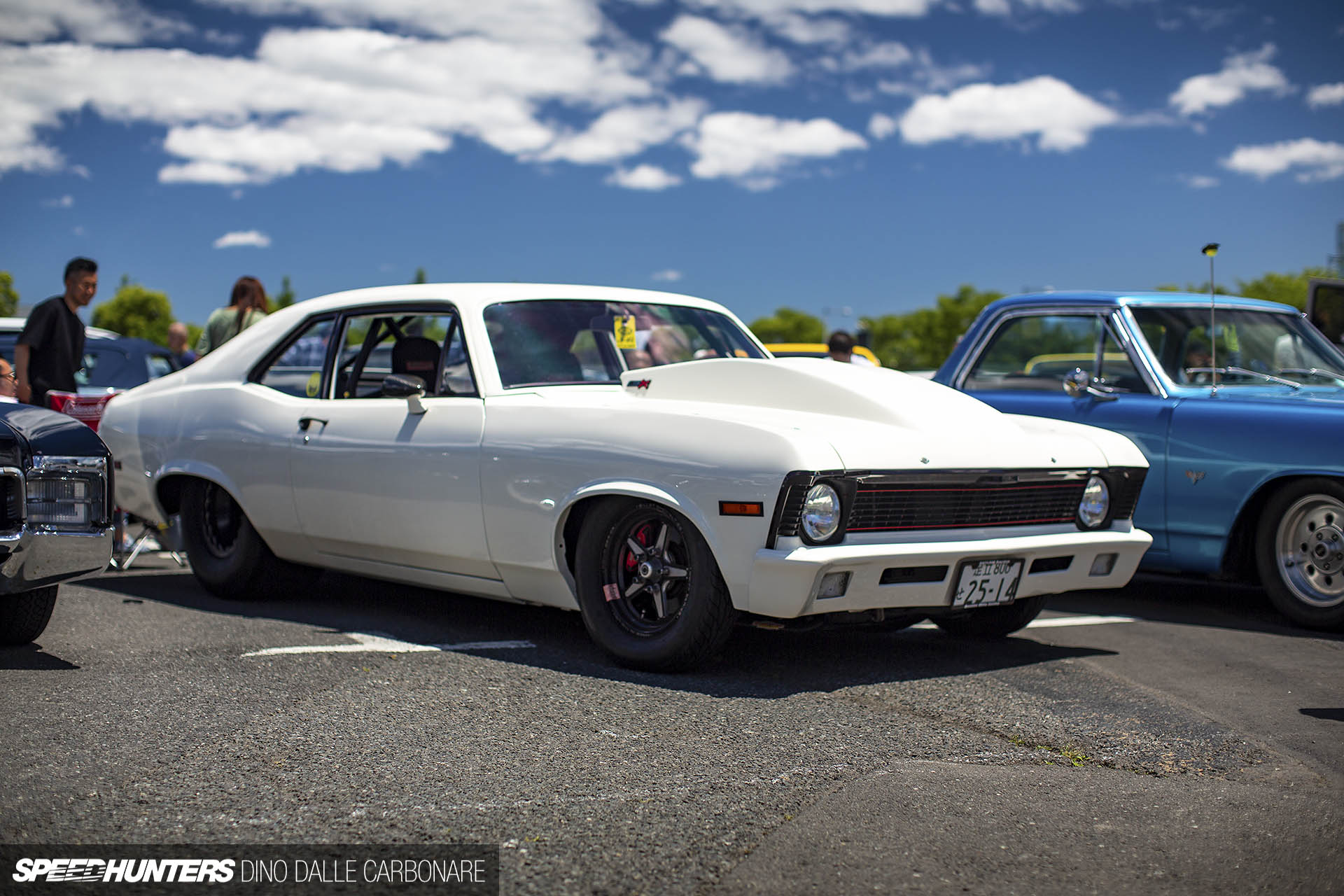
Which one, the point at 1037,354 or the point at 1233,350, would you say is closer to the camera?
the point at 1233,350

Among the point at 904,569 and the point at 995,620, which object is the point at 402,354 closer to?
the point at 904,569

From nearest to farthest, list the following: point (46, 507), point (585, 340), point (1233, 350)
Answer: point (46, 507), point (585, 340), point (1233, 350)

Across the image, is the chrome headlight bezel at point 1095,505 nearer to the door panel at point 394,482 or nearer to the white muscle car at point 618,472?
the white muscle car at point 618,472

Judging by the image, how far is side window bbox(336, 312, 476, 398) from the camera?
564cm

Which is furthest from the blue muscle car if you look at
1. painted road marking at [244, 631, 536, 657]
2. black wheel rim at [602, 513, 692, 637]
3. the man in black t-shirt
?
the man in black t-shirt

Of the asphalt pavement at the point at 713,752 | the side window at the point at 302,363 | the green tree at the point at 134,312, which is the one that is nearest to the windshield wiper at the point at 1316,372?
the asphalt pavement at the point at 713,752

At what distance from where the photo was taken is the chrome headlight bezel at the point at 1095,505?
5176 mm

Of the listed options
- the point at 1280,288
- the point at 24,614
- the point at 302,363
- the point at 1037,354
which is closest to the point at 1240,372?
the point at 1037,354

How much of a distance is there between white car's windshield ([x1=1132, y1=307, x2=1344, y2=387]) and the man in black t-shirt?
5935 mm

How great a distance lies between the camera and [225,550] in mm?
6449

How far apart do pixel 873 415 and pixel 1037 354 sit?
3.11 metres

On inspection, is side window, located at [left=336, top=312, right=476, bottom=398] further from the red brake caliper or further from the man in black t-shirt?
the man in black t-shirt

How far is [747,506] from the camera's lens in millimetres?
4305

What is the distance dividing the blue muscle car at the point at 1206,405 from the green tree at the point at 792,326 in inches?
5869
